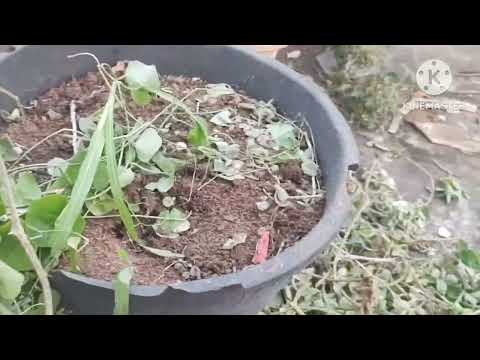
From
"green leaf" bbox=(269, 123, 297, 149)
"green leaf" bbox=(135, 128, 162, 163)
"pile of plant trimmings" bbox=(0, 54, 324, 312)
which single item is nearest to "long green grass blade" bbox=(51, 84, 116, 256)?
"pile of plant trimmings" bbox=(0, 54, 324, 312)

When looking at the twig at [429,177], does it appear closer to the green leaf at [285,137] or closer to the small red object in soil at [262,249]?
the green leaf at [285,137]

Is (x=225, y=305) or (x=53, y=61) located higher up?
(x=53, y=61)

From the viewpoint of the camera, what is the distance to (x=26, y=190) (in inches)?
40.1

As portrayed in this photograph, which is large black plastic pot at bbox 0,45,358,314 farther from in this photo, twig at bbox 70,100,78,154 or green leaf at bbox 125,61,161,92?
green leaf at bbox 125,61,161,92

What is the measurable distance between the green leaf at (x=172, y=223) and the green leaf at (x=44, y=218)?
17cm

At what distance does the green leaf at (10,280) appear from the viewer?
0.88m

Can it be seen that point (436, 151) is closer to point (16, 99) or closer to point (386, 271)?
point (386, 271)

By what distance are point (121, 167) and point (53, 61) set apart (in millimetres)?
345

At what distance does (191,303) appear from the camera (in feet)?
3.09

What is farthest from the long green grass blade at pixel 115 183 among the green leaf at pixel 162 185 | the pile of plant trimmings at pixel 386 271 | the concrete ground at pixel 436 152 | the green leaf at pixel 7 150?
the concrete ground at pixel 436 152

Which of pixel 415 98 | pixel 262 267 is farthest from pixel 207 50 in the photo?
pixel 415 98

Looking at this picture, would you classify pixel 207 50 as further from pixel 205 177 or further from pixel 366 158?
pixel 366 158

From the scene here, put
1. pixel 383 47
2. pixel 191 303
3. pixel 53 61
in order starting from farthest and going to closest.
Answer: pixel 383 47, pixel 53 61, pixel 191 303

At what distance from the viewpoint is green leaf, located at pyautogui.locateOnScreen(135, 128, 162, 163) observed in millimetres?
1113
